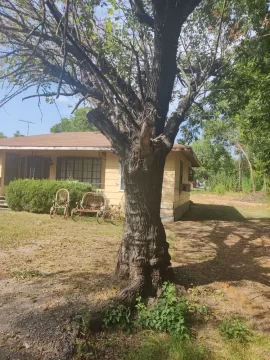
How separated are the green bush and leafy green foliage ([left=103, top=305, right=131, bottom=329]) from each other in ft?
27.0

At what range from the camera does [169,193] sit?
1149 cm

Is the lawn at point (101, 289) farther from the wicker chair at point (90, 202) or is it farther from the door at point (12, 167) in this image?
the door at point (12, 167)

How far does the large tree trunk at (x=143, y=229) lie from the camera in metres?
3.89

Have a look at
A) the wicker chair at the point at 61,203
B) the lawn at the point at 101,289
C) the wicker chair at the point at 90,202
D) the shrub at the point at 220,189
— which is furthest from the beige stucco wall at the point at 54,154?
the shrub at the point at 220,189

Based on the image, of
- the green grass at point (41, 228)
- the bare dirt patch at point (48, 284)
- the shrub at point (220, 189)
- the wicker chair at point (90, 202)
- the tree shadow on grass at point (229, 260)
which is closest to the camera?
the bare dirt patch at point (48, 284)

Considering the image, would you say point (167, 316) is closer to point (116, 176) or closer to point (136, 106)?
point (136, 106)

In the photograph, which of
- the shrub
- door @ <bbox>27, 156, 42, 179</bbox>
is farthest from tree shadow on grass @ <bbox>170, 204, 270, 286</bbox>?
the shrub

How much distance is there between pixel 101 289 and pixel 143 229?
1.00 meters

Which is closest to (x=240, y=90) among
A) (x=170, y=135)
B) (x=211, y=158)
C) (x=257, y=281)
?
(x=170, y=135)

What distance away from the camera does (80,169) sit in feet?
44.4

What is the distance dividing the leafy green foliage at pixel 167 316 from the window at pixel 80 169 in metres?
9.68

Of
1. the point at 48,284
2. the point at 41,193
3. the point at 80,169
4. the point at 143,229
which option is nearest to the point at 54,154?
the point at 80,169

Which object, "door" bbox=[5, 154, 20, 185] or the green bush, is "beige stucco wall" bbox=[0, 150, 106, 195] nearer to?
"door" bbox=[5, 154, 20, 185]

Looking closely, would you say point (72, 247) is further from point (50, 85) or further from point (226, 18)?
point (226, 18)
